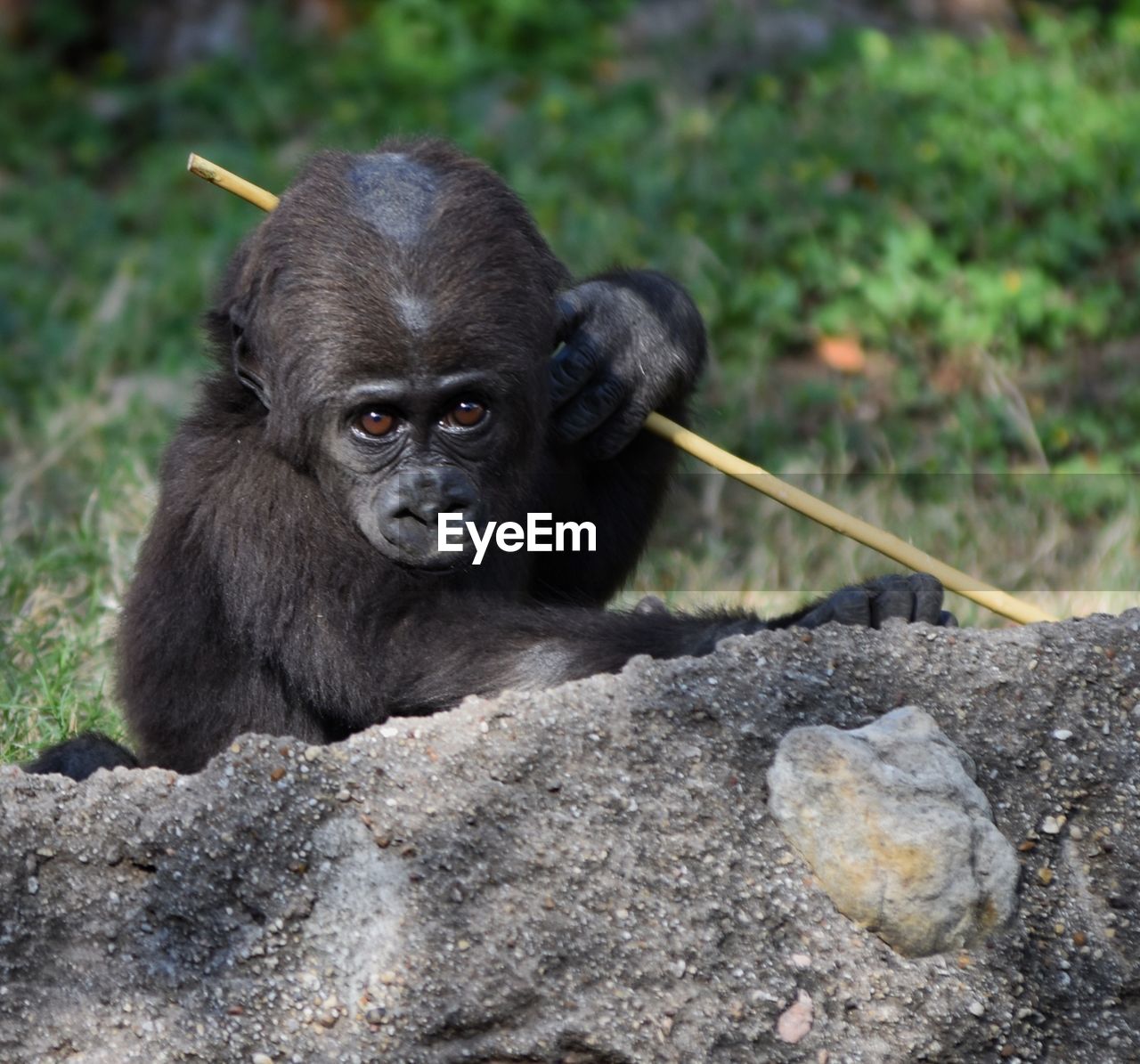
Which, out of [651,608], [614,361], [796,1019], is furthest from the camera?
[614,361]

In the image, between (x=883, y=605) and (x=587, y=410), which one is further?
A: (x=587, y=410)

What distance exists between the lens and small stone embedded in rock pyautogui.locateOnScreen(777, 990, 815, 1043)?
10.8 ft

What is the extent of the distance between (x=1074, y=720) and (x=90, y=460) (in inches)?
203

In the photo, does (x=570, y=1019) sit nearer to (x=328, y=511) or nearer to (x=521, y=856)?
(x=521, y=856)

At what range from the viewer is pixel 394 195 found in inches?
166

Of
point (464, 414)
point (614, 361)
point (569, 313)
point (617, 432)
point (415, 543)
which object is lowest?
point (415, 543)

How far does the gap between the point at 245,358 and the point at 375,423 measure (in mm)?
475

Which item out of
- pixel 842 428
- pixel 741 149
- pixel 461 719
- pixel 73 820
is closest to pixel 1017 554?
pixel 842 428

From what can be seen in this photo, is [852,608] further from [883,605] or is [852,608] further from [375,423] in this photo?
[375,423]

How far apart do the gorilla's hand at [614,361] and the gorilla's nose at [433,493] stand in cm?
75

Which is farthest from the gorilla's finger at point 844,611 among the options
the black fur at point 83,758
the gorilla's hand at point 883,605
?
the black fur at point 83,758

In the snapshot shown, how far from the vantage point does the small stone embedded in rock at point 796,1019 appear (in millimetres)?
3301

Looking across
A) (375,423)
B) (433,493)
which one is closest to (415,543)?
(433,493)

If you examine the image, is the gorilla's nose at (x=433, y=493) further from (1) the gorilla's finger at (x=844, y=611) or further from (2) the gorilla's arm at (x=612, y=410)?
(1) the gorilla's finger at (x=844, y=611)
